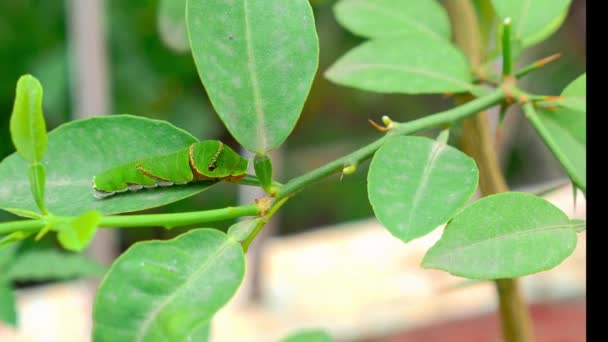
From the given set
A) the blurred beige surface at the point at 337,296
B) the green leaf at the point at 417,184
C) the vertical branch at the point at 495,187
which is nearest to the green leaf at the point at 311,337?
the vertical branch at the point at 495,187

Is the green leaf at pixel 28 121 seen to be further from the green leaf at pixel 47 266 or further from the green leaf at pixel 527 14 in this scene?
the green leaf at pixel 47 266

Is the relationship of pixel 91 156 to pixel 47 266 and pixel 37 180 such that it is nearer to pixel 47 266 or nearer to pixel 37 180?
pixel 37 180

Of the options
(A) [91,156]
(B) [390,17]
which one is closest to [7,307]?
(A) [91,156]

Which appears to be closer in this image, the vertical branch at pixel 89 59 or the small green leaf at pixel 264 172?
the small green leaf at pixel 264 172

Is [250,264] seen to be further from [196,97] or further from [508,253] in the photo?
[508,253]

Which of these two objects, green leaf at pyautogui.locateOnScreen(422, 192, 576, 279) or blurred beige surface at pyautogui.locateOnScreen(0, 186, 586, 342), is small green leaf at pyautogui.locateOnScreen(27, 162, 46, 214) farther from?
blurred beige surface at pyautogui.locateOnScreen(0, 186, 586, 342)
